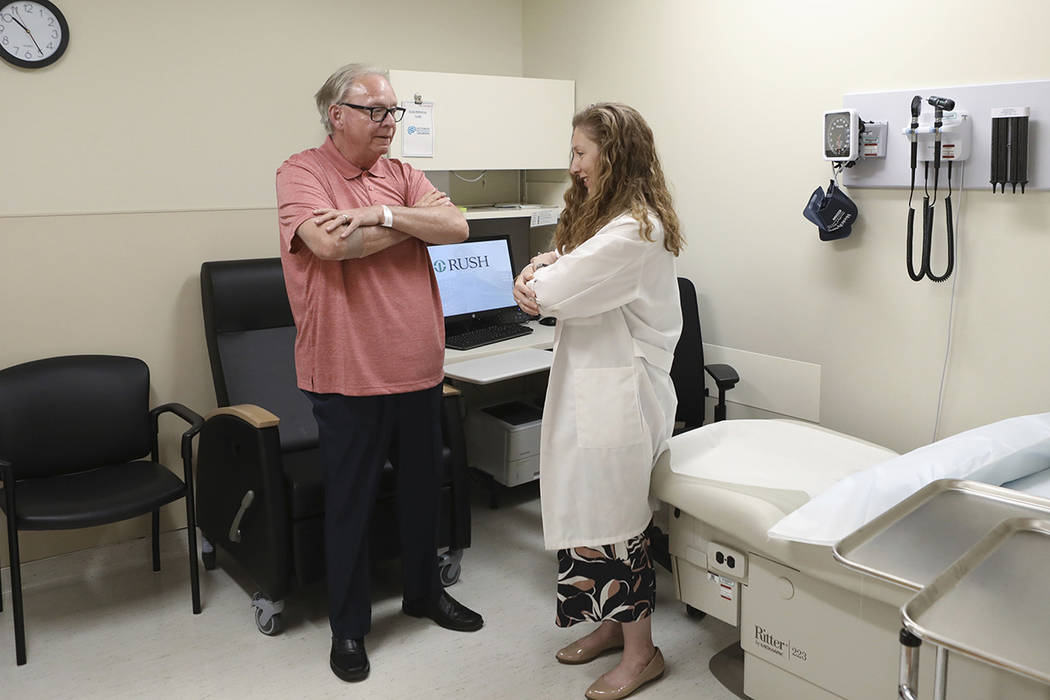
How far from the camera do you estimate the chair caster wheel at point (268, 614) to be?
255 cm

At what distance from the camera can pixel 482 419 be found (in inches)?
138

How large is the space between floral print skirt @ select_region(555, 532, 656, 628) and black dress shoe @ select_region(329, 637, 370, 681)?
1.84 feet

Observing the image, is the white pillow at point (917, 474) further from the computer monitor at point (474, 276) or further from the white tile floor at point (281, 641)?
the computer monitor at point (474, 276)

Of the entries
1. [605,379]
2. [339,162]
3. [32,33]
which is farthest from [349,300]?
[32,33]

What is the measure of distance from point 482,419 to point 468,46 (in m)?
1.57

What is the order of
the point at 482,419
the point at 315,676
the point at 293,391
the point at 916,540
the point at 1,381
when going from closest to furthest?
the point at 916,540, the point at 315,676, the point at 1,381, the point at 293,391, the point at 482,419

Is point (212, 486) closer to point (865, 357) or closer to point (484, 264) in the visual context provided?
point (484, 264)

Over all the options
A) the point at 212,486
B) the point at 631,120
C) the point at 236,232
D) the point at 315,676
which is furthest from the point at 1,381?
the point at 631,120

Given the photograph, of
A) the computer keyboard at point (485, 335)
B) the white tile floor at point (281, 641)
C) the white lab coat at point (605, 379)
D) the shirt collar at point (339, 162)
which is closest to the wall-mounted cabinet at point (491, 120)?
the computer keyboard at point (485, 335)

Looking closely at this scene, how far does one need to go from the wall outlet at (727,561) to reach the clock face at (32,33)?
250cm

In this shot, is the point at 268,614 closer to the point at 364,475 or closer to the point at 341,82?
the point at 364,475

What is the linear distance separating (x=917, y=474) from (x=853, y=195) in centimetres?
113

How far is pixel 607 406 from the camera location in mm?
2150

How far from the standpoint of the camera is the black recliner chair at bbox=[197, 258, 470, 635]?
2.51 meters
